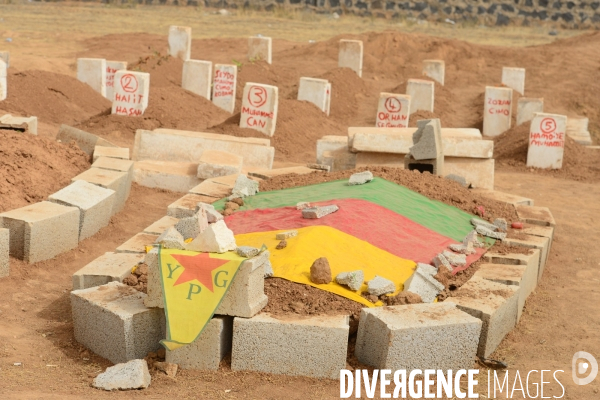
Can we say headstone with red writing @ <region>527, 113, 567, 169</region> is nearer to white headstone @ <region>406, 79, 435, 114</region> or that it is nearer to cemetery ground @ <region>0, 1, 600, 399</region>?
cemetery ground @ <region>0, 1, 600, 399</region>

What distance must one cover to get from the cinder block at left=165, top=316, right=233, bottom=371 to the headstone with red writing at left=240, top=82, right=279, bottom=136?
24.8 ft

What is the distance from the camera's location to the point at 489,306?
5543 mm

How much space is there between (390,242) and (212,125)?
725 cm

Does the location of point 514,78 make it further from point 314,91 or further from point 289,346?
point 289,346

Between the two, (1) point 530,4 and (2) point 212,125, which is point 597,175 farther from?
(1) point 530,4

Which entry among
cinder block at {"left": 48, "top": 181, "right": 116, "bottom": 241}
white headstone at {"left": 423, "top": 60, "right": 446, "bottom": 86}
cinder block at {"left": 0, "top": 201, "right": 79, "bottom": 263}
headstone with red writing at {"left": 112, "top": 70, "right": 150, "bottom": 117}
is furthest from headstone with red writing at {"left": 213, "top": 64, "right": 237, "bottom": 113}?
cinder block at {"left": 0, "top": 201, "right": 79, "bottom": 263}

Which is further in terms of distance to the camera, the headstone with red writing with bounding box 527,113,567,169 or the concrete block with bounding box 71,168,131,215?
the headstone with red writing with bounding box 527,113,567,169

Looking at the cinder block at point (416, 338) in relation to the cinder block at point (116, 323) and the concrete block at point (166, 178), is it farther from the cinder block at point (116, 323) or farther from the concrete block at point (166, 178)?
the concrete block at point (166, 178)

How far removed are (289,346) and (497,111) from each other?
10234mm

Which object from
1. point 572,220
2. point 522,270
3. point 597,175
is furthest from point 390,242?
point 597,175

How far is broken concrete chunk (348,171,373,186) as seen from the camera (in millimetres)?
7718

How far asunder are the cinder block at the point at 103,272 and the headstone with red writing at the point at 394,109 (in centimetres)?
791

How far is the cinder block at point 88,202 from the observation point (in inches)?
284

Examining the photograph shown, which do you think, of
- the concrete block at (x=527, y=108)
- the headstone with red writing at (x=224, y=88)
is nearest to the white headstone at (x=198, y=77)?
the headstone with red writing at (x=224, y=88)
